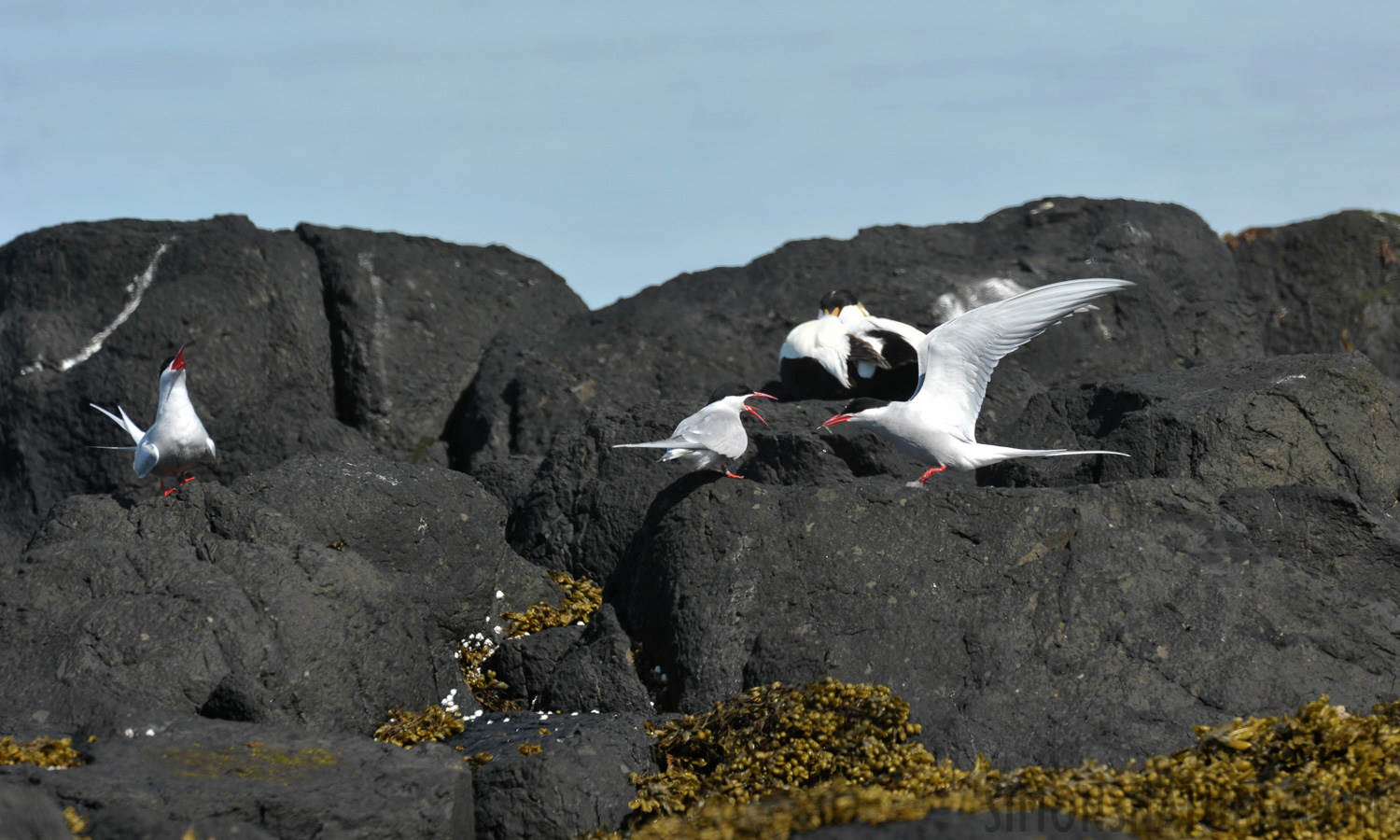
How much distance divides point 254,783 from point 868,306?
9.30 m

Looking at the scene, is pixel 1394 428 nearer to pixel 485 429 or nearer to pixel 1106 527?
pixel 1106 527

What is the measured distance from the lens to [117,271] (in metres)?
13.1

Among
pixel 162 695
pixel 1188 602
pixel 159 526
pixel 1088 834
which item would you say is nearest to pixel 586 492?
pixel 159 526

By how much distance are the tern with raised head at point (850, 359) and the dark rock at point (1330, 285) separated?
18.5 feet

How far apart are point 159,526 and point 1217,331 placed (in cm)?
1020

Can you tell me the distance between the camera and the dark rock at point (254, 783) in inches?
188

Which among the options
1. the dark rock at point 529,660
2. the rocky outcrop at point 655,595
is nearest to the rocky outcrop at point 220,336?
the rocky outcrop at point 655,595

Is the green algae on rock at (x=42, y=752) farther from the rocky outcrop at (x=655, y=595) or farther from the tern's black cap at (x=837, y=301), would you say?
the tern's black cap at (x=837, y=301)

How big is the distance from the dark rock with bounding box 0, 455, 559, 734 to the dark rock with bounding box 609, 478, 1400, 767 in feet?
4.60

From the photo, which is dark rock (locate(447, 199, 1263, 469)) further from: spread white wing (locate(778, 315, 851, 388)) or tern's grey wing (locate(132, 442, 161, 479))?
tern's grey wing (locate(132, 442, 161, 479))

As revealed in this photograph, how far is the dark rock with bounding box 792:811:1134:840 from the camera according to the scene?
3.74 metres

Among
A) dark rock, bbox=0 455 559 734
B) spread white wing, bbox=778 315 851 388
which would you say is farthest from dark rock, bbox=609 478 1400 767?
spread white wing, bbox=778 315 851 388

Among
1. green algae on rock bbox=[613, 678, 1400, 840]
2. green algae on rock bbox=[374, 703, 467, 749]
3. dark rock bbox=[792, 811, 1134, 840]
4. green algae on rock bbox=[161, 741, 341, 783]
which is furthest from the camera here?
green algae on rock bbox=[374, 703, 467, 749]

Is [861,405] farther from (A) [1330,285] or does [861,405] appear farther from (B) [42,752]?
(A) [1330,285]
